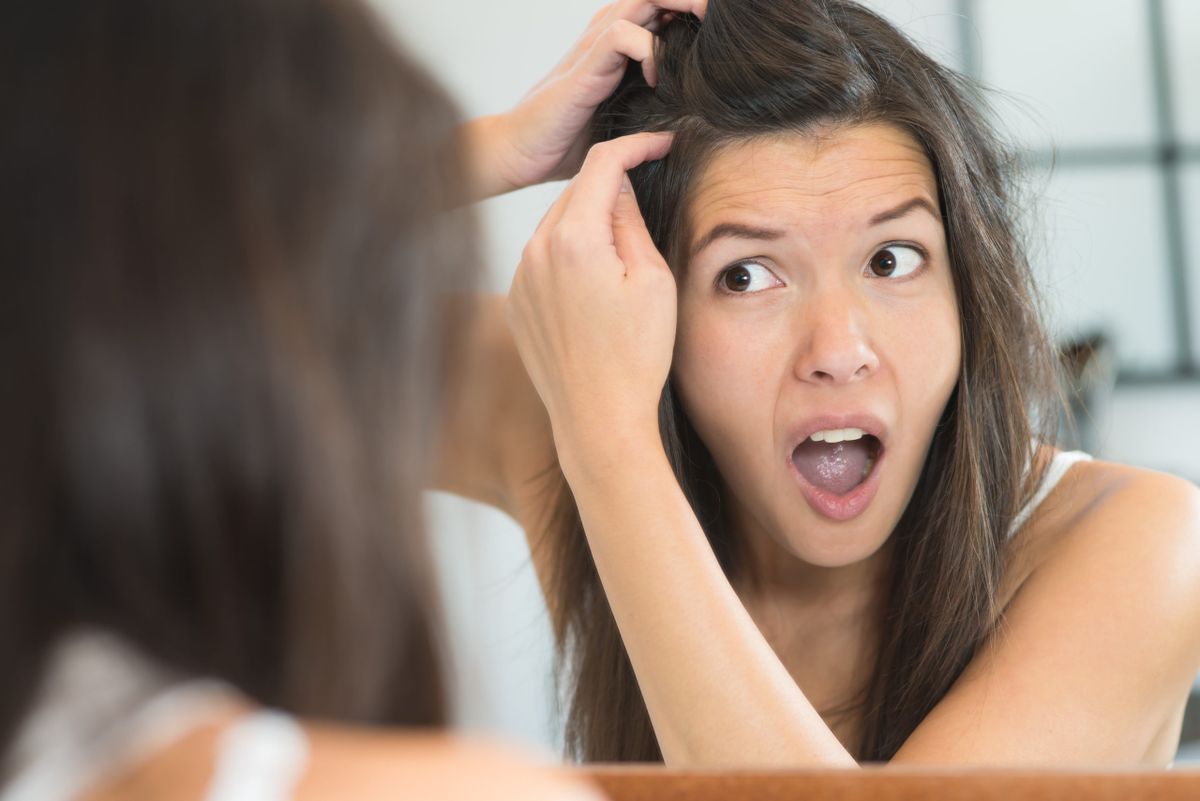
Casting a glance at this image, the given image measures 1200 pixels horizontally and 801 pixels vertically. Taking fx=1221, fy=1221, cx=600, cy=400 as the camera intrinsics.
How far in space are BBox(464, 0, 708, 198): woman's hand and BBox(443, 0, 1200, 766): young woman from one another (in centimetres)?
3

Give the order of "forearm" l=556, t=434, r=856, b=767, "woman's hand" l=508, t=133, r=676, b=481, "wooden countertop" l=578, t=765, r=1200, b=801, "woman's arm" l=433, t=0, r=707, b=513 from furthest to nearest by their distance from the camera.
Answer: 1. "woman's arm" l=433, t=0, r=707, b=513
2. "woman's hand" l=508, t=133, r=676, b=481
3. "forearm" l=556, t=434, r=856, b=767
4. "wooden countertop" l=578, t=765, r=1200, b=801

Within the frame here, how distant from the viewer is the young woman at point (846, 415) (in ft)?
2.36

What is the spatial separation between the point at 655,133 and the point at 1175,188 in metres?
2.69

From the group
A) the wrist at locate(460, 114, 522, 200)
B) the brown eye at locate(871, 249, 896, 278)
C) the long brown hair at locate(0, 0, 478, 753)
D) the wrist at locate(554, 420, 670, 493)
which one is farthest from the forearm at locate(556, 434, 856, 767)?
the wrist at locate(460, 114, 522, 200)

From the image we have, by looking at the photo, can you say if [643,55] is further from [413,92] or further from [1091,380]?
[1091,380]

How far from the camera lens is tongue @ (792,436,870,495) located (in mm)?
854

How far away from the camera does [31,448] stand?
1.04ft

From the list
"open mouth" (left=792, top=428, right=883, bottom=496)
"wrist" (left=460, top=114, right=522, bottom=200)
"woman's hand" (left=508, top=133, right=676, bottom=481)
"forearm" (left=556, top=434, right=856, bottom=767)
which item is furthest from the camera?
"wrist" (left=460, top=114, right=522, bottom=200)

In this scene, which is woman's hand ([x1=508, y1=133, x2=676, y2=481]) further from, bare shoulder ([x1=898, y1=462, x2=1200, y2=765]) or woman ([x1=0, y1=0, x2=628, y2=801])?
woman ([x1=0, y1=0, x2=628, y2=801])

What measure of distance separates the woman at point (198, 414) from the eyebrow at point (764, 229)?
18.6 inches

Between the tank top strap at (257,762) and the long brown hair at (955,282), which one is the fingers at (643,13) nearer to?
the long brown hair at (955,282)

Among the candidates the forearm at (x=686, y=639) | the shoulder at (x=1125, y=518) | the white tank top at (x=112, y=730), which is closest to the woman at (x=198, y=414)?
the white tank top at (x=112, y=730)

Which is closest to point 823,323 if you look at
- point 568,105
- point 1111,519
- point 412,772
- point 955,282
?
point 955,282

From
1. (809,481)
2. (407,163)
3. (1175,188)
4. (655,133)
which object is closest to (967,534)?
(809,481)
